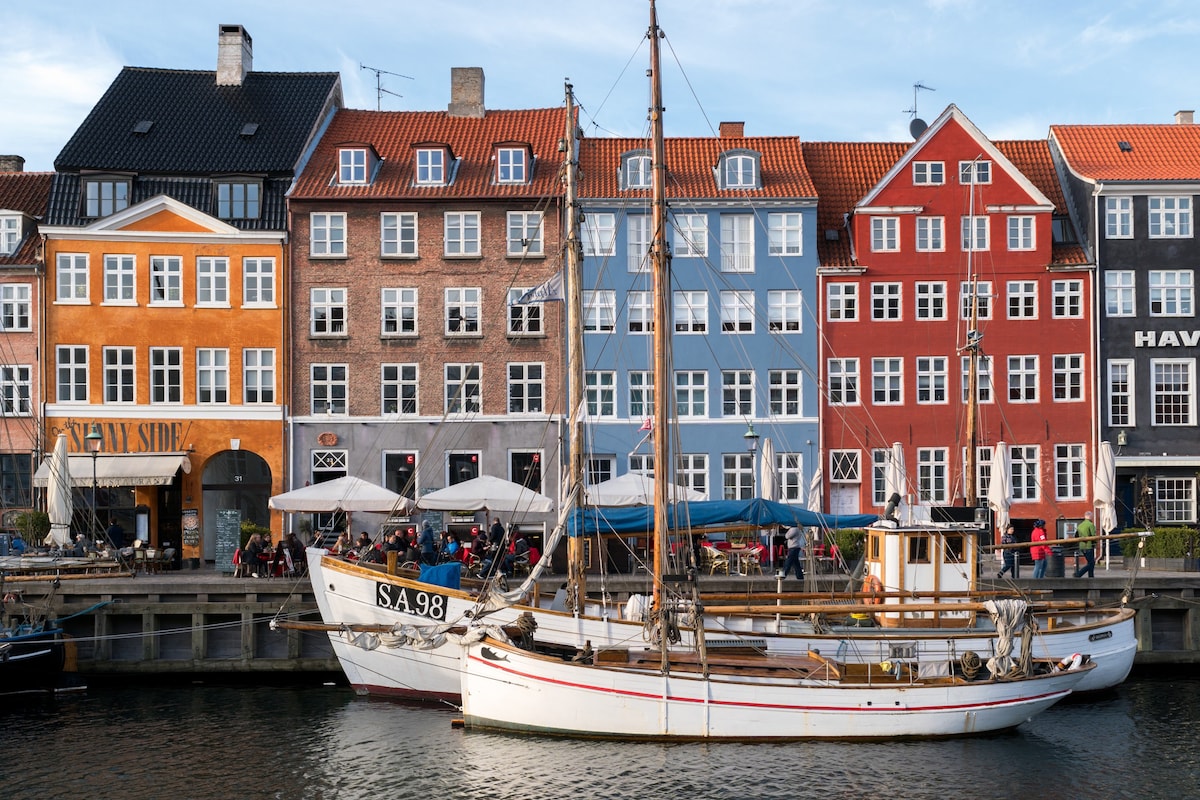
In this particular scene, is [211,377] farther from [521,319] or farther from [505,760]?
[505,760]

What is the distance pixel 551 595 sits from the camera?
1196 inches

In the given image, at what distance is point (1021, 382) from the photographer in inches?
1708

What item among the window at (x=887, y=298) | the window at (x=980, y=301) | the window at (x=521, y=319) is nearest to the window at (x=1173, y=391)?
the window at (x=980, y=301)

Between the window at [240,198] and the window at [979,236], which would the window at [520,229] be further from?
the window at [979,236]

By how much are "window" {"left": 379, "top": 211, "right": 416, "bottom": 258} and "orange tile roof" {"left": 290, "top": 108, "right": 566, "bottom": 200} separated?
2.24 feet

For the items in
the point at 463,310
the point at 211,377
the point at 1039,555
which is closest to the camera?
the point at 1039,555

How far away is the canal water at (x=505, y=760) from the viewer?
64.8ft

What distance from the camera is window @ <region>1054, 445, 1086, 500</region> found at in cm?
4294

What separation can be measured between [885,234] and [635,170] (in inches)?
341

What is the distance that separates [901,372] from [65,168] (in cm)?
2816

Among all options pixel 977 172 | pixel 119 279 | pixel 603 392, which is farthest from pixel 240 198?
pixel 977 172

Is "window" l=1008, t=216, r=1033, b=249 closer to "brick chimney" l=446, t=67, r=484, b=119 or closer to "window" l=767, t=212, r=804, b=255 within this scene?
"window" l=767, t=212, r=804, b=255

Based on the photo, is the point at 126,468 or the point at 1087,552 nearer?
the point at 1087,552

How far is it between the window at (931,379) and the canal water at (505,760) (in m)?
18.7
